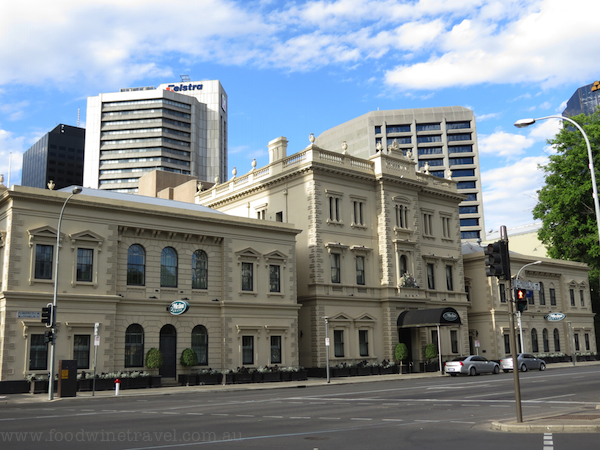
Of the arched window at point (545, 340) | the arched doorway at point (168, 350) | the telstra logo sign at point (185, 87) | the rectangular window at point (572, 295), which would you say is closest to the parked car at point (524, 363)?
the arched window at point (545, 340)

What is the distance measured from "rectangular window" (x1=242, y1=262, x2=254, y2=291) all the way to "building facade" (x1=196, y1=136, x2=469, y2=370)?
4.57 meters

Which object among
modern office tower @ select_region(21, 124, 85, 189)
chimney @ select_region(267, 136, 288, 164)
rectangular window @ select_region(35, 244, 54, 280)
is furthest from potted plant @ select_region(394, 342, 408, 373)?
modern office tower @ select_region(21, 124, 85, 189)

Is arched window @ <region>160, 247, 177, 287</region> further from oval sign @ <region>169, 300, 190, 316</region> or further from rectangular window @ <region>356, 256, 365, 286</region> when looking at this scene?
rectangular window @ <region>356, 256, 365, 286</region>

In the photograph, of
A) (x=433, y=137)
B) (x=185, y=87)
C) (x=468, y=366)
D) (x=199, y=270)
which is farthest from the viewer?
(x=185, y=87)

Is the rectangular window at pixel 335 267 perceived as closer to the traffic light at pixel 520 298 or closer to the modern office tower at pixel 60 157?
the traffic light at pixel 520 298

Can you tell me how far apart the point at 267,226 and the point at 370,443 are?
30.7m

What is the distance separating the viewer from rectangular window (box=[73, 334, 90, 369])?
33.5 metres

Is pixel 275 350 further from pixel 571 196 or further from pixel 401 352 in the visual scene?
pixel 571 196

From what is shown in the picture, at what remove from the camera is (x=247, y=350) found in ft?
134

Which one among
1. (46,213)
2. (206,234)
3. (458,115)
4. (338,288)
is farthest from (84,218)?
(458,115)

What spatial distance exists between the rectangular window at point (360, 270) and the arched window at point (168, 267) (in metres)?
16.4

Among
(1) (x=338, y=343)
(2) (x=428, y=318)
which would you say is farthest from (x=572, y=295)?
(1) (x=338, y=343)

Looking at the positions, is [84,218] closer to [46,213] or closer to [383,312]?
[46,213]

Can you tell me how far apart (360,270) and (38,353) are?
84.2 feet
